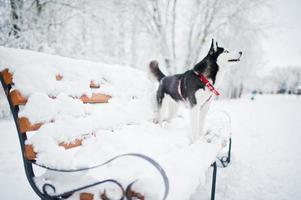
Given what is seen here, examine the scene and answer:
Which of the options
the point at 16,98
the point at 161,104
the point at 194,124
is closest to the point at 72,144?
the point at 16,98

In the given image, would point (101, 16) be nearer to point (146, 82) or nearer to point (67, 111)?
point (146, 82)

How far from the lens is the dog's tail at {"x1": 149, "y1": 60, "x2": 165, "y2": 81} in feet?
9.59

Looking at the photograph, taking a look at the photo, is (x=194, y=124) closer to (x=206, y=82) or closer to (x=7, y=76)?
(x=206, y=82)

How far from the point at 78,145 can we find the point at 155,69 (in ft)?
6.16

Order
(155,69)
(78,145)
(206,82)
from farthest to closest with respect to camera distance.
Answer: (155,69)
(206,82)
(78,145)

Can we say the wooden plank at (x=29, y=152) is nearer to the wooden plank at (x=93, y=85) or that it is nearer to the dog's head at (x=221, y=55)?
the wooden plank at (x=93, y=85)

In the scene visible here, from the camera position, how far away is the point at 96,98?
5.63ft

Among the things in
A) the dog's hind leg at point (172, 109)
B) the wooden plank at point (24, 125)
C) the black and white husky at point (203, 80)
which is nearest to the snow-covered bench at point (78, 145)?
the wooden plank at point (24, 125)

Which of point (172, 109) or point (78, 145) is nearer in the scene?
point (78, 145)

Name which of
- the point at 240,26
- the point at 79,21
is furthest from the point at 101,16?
the point at 240,26

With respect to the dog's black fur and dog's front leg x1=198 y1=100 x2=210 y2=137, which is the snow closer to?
dog's front leg x1=198 y1=100 x2=210 y2=137

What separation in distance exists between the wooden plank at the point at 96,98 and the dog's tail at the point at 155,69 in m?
1.15

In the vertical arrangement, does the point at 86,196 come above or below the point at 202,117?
below

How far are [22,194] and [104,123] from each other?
1.18 m
